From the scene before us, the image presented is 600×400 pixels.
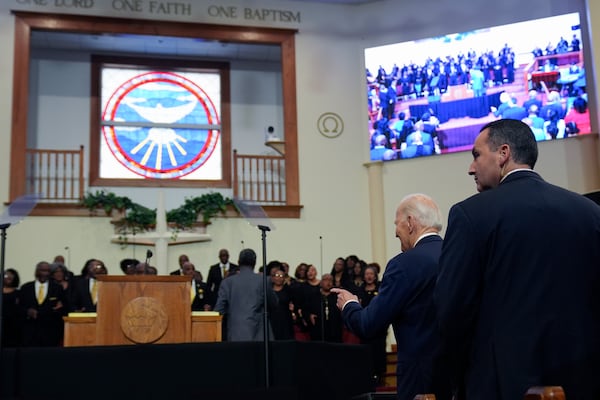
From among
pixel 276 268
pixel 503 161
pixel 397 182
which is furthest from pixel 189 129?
A: pixel 503 161

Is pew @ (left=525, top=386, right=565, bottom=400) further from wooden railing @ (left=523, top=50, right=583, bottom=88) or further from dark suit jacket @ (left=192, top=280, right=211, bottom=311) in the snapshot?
wooden railing @ (left=523, top=50, right=583, bottom=88)

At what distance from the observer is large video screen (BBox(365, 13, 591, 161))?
37.7 feet

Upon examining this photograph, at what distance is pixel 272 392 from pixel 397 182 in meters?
7.38

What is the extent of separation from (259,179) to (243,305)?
630cm

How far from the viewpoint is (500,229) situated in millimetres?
2068

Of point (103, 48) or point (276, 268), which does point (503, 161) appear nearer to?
point (276, 268)

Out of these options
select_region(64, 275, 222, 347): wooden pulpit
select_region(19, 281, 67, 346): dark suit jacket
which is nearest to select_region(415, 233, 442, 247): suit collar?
select_region(64, 275, 222, 347): wooden pulpit

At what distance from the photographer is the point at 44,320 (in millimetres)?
7754

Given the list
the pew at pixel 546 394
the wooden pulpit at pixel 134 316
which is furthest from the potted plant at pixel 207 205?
the pew at pixel 546 394

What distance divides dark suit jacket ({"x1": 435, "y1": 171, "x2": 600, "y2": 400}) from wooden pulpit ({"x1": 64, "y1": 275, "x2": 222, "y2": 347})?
13.4 ft

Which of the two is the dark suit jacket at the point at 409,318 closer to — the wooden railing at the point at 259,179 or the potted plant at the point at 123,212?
the potted plant at the point at 123,212

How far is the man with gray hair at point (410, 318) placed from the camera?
2.82 metres

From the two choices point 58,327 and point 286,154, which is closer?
point 58,327

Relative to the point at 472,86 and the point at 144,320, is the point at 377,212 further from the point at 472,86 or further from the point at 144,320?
the point at 144,320
